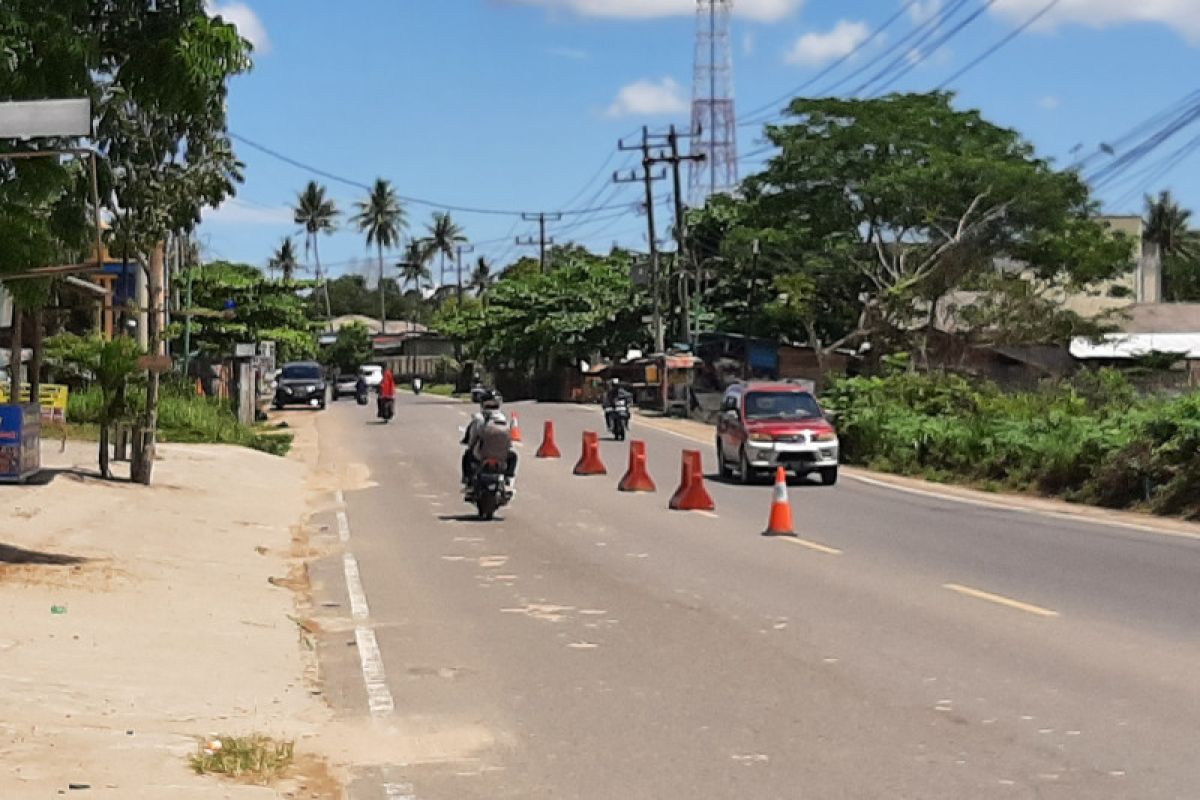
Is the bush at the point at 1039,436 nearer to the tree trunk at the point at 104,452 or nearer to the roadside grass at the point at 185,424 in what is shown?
the roadside grass at the point at 185,424

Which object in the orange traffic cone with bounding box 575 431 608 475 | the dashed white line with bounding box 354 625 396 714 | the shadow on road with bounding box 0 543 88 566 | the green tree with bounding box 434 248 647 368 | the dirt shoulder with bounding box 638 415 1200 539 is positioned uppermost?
the green tree with bounding box 434 248 647 368

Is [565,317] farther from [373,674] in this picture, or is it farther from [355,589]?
[373,674]

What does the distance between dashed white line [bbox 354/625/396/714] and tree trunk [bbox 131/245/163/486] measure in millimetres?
12067

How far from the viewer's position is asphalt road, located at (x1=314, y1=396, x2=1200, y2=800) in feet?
24.6

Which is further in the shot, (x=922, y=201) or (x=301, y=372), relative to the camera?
(x=301, y=372)

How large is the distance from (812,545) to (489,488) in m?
4.98

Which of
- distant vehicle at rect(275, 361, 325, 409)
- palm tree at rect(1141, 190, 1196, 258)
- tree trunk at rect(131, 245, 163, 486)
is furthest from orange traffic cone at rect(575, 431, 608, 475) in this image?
palm tree at rect(1141, 190, 1196, 258)

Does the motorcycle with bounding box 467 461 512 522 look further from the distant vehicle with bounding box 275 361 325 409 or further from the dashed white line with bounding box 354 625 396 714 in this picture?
the distant vehicle with bounding box 275 361 325 409

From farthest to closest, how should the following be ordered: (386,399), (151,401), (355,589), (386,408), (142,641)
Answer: (386,408), (386,399), (151,401), (355,589), (142,641)

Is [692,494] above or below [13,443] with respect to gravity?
below

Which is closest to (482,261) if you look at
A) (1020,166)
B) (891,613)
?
(1020,166)

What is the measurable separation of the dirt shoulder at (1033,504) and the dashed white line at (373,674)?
37.7 feet

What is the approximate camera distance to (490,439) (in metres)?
20.8

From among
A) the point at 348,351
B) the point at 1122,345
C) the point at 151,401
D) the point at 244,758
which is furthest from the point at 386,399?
the point at 348,351
